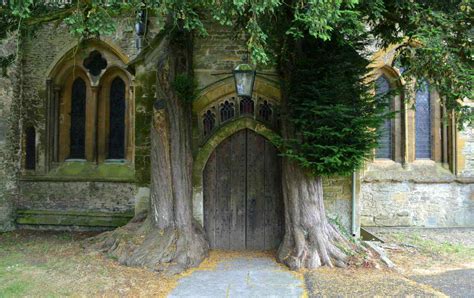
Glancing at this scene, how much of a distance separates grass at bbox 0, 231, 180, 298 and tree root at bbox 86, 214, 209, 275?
0.63 feet

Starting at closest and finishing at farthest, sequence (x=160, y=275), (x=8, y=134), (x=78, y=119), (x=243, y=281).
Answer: (x=243, y=281) < (x=160, y=275) < (x=8, y=134) < (x=78, y=119)

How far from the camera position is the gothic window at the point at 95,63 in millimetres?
10734

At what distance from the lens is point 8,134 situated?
10.0 meters

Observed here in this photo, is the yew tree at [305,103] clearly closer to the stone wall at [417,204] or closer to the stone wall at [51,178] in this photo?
the stone wall at [51,178]

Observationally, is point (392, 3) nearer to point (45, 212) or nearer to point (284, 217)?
point (284, 217)

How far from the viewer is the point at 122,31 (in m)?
10.4

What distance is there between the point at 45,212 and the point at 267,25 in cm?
799

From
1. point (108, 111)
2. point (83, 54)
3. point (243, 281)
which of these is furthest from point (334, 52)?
point (83, 54)

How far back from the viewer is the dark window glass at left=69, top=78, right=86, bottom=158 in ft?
35.9

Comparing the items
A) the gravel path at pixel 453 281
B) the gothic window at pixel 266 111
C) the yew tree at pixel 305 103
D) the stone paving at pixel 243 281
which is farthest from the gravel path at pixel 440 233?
the gothic window at pixel 266 111

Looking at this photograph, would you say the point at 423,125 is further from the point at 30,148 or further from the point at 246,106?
the point at 30,148

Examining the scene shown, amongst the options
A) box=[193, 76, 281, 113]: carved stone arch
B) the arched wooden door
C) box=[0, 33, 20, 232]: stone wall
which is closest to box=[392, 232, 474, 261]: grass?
the arched wooden door

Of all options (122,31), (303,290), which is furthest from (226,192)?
(122,31)

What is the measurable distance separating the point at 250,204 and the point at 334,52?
3178 mm
